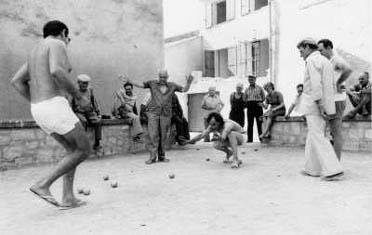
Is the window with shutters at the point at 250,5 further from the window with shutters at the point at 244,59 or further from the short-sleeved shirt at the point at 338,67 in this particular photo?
the short-sleeved shirt at the point at 338,67

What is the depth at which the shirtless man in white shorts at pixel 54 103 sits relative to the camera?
4.25 meters

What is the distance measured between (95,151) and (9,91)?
2218mm

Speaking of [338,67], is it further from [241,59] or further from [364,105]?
[241,59]

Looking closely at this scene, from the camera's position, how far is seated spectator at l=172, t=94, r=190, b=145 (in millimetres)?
11328

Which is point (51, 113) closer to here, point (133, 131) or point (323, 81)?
point (323, 81)

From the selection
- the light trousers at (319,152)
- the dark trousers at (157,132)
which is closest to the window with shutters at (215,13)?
the dark trousers at (157,132)

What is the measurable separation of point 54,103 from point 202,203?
5.99 ft

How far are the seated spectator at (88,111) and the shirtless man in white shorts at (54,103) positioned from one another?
4.36m

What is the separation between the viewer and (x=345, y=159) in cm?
843

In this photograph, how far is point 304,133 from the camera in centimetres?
1097

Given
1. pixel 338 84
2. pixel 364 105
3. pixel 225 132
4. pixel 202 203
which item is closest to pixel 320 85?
pixel 338 84

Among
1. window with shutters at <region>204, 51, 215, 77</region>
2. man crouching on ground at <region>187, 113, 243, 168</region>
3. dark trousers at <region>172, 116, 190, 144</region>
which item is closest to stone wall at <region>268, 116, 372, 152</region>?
dark trousers at <region>172, 116, 190, 144</region>

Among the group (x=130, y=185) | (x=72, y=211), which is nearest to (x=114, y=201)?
(x=72, y=211)

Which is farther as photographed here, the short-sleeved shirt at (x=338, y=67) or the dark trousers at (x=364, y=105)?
the dark trousers at (x=364, y=105)
